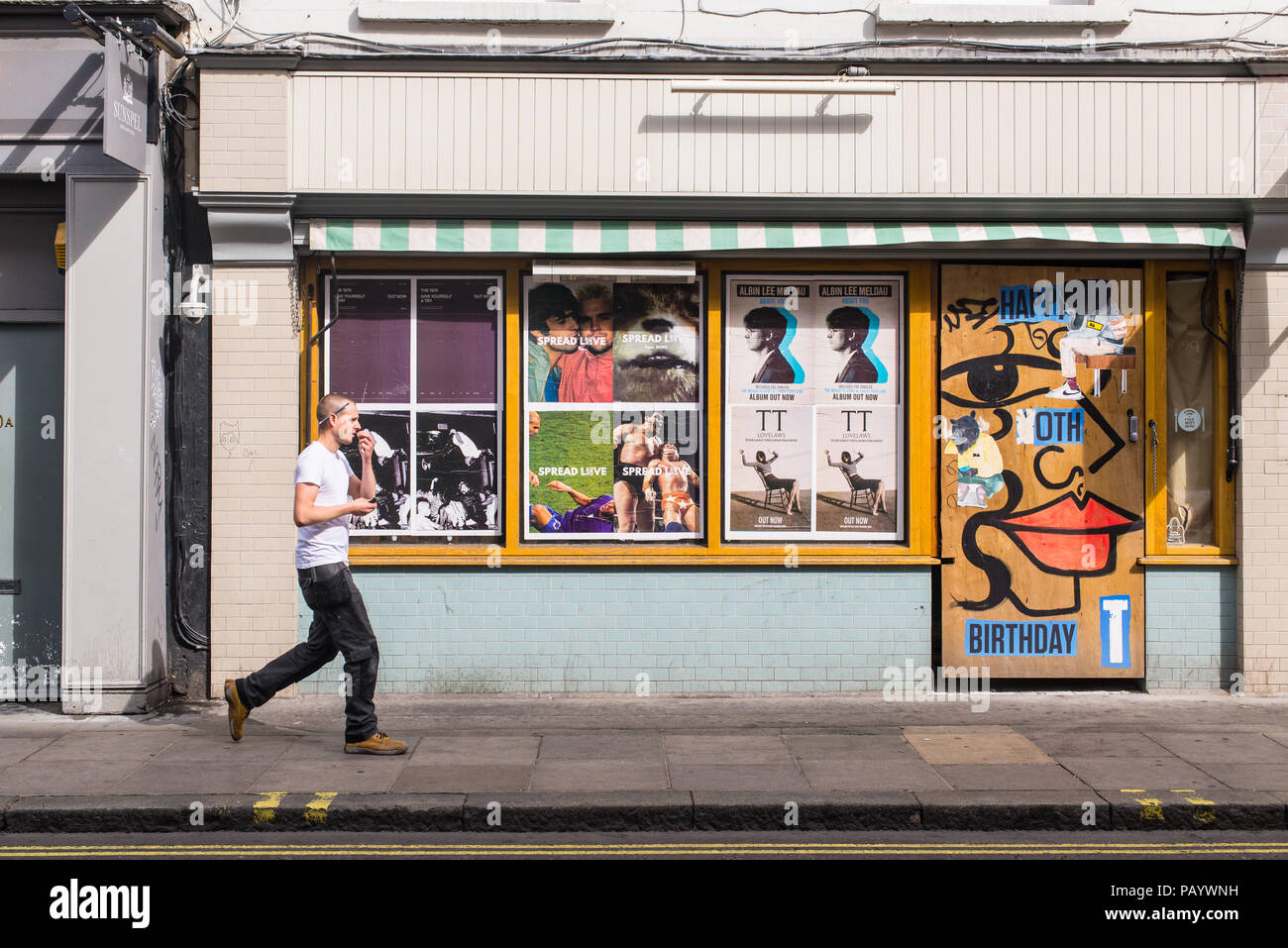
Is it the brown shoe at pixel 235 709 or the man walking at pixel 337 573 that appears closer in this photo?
the man walking at pixel 337 573

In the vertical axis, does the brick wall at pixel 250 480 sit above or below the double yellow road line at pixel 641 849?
above

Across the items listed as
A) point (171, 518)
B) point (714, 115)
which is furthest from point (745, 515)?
point (171, 518)


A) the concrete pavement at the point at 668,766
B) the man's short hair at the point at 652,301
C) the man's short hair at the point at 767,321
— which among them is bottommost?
the concrete pavement at the point at 668,766

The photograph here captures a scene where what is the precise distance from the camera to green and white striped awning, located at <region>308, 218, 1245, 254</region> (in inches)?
342

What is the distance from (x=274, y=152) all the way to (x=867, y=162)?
14.5 ft

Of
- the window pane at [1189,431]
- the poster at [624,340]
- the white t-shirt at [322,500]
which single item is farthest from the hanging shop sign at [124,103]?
the window pane at [1189,431]

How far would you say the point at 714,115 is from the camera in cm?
874

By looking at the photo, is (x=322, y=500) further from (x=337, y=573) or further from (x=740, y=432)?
(x=740, y=432)

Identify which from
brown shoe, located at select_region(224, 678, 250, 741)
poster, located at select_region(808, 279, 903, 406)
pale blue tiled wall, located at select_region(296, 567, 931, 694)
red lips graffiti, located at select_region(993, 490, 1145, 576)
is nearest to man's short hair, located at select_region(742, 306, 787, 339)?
poster, located at select_region(808, 279, 903, 406)

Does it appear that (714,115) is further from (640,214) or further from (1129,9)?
(1129,9)

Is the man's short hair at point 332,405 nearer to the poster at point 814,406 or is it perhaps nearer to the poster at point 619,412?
the poster at point 619,412

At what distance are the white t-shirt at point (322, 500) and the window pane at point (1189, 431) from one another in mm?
6298

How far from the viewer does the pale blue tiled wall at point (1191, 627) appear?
352 inches

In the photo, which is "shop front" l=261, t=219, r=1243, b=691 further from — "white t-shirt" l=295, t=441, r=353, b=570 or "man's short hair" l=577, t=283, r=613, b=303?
"white t-shirt" l=295, t=441, r=353, b=570
